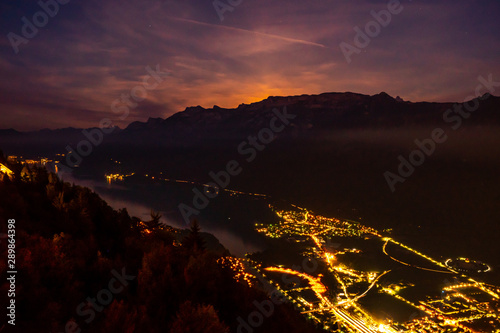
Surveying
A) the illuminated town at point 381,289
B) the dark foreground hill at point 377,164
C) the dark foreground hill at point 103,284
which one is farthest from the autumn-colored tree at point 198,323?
the dark foreground hill at point 377,164

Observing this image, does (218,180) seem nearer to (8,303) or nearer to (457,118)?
(457,118)

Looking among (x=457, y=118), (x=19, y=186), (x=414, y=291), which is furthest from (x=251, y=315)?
(x=457, y=118)

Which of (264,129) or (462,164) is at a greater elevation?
(264,129)

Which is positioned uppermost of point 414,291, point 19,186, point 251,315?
point 19,186

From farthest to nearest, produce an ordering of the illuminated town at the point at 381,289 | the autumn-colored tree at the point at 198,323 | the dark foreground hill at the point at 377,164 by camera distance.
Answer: the dark foreground hill at the point at 377,164
the illuminated town at the point at 381,289
the autumn-colored tree at the point at 198,323

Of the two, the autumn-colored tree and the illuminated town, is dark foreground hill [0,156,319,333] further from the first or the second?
the illuminated town

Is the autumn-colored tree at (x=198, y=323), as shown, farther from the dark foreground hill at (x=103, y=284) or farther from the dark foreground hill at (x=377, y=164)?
the dark foreground hill at (x=377, y=164)

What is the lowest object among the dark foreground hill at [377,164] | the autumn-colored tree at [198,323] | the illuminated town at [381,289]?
the illuminated town at [381,289]

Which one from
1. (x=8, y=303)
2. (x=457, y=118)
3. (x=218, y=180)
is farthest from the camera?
(x=457, y=118)

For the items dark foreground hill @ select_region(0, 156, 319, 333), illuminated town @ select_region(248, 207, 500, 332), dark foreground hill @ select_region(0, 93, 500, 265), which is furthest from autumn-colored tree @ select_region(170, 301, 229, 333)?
dark foreground hill @ select_region(0, 93, 500, 265)
